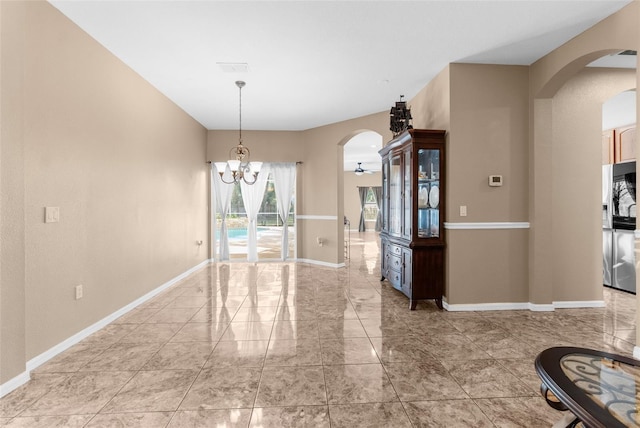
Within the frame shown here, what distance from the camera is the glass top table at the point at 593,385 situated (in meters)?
1.15

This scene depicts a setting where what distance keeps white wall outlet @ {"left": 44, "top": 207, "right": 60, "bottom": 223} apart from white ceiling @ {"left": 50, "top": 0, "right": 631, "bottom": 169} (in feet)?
5.49

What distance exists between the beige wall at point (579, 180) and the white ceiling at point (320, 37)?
81 cm

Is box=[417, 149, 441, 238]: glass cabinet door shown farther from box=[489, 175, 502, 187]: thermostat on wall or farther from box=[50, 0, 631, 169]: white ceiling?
box=[50, 0, 631, 169]: white ceiling

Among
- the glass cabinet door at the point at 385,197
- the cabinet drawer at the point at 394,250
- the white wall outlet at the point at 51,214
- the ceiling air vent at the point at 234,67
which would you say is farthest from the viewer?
the glass cabinet door at the point at 385,197

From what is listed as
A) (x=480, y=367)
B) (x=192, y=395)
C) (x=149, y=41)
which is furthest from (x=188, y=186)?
(x=480, y=367)

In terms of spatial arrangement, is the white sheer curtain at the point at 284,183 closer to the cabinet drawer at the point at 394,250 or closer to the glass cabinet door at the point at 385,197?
the glass cabinet door at the point at 385,197

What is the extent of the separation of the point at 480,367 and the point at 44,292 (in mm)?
3476

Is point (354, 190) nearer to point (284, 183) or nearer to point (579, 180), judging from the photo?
point (284, 183)

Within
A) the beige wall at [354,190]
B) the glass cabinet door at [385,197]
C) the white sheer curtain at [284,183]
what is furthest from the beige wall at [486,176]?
the beige wall at [354,190]

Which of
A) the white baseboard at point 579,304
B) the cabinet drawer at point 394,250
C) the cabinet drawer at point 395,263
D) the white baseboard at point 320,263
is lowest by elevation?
the white baseboard at point 579,304

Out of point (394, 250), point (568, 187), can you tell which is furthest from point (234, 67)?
point (568, 187)

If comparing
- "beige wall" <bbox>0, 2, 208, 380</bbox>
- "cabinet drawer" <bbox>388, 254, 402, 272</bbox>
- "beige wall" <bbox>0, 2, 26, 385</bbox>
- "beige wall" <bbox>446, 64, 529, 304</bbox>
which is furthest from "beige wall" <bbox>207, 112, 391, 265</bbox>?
"beige wall" <bbox>0, 2, 26, 385</bbox>

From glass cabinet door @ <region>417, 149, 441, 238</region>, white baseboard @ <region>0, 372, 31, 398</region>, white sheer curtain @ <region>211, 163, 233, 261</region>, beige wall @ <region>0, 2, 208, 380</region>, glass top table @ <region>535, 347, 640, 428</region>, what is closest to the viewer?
glass top table @ <region>535, 347, 640, 428</region>

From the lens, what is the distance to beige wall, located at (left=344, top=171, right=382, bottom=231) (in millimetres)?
14805
